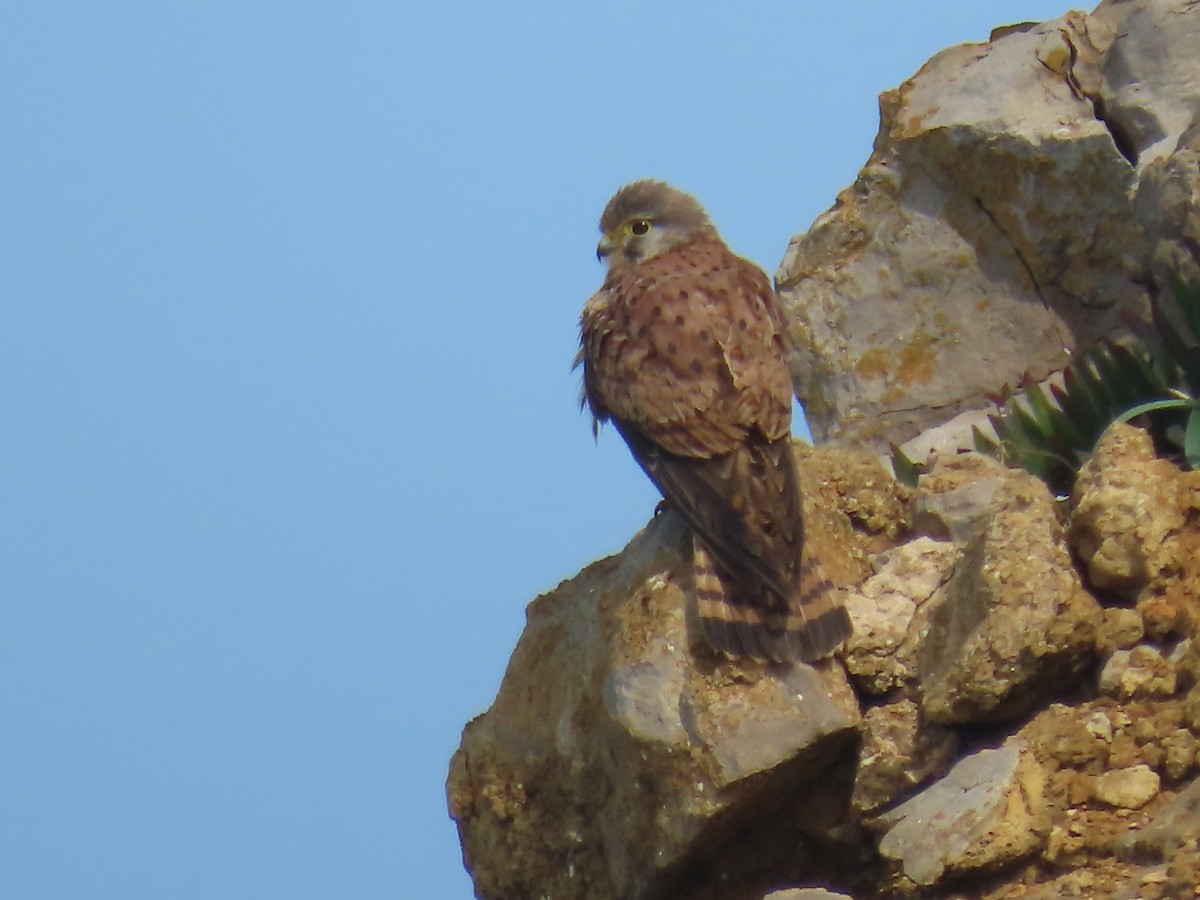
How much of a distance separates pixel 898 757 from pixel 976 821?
438mm

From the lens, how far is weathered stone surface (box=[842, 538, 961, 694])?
11.8 ft

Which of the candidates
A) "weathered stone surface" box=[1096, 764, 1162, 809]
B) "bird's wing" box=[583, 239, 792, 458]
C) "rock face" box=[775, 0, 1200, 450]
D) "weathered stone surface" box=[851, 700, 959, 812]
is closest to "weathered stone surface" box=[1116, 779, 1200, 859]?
"weathered stone surface" box=[1096, 764, 1162, 809]

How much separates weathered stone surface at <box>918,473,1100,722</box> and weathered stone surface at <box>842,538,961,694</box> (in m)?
0.10

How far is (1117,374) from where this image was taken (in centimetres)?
448

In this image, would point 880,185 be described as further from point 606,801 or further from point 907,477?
point 606,801

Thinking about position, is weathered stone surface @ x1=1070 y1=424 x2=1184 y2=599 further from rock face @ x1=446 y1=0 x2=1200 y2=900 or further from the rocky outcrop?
the rocky outcrop

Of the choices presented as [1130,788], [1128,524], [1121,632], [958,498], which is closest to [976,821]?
[1130,788]

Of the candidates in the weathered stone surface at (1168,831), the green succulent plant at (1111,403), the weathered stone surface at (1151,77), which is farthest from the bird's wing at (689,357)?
the weathered stone surface at (1151,77)

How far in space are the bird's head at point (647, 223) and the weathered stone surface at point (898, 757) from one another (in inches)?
72.4

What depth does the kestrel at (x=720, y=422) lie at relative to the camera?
3545 mm

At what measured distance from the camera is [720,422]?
3.83 metres

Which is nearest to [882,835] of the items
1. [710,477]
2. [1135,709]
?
[1135,709]

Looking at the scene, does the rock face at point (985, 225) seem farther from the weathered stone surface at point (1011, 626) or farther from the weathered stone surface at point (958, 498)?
the weathered stone surface at point (1011, 626)

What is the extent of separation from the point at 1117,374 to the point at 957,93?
1.70m
